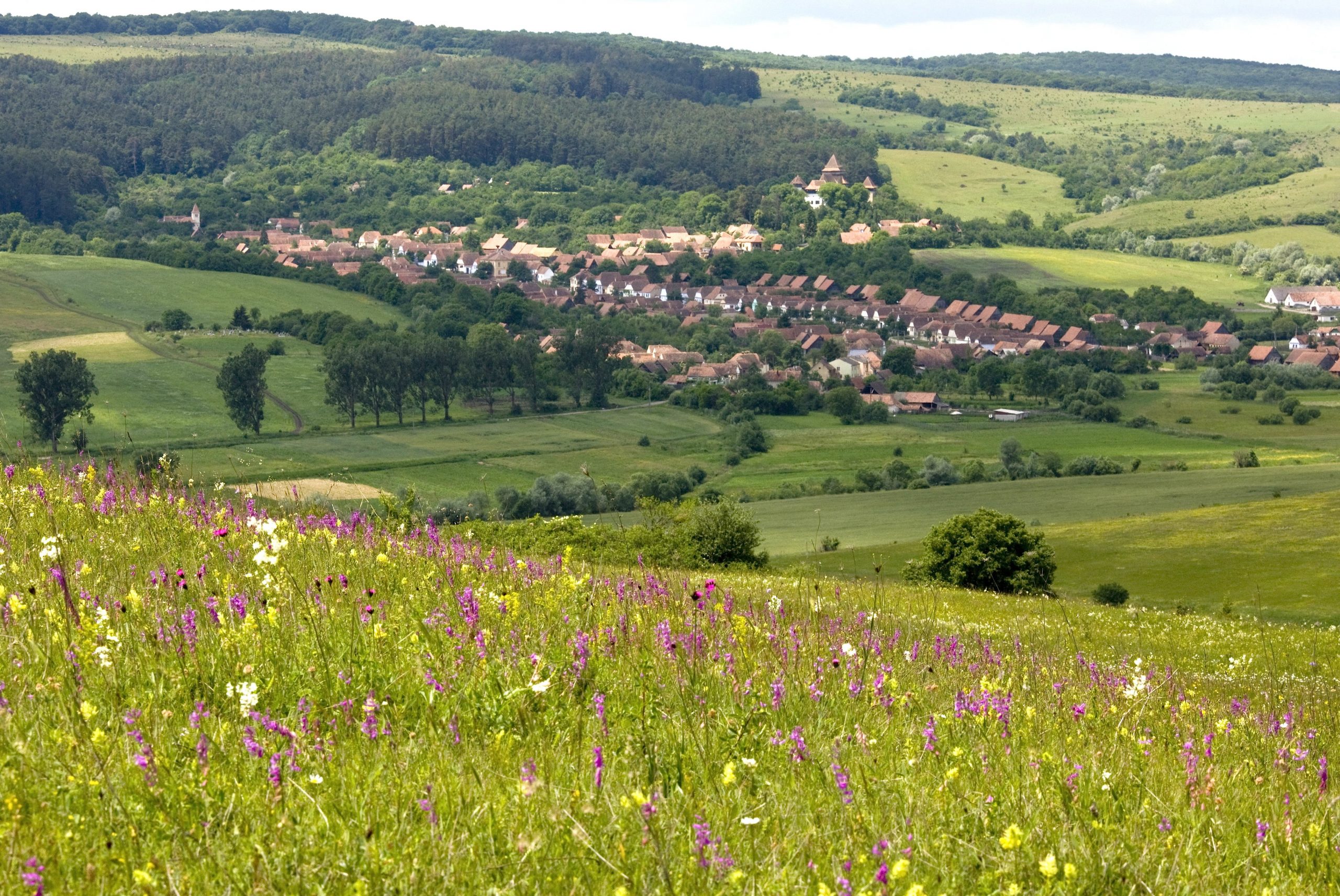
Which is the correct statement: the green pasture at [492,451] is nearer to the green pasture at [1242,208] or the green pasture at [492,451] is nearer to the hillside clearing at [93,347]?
the hillside clearing at [93,347]

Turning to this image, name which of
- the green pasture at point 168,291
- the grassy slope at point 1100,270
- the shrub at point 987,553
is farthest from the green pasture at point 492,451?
the grassy slope at point 1100,270

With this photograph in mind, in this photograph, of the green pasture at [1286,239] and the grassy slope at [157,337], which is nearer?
the grassy slope at [157,337]

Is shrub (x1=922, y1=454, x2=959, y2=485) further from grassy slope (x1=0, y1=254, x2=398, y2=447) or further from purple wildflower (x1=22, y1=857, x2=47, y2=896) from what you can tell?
purple wildflower (x1=22, y1=857, x2=47, y2=896)

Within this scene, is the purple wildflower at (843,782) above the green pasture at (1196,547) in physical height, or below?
above

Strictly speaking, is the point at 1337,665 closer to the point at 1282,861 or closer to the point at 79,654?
the point at 1282,861

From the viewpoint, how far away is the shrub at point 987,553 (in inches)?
1565

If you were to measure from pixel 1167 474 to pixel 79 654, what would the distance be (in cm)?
7073

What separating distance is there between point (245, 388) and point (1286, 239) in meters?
147

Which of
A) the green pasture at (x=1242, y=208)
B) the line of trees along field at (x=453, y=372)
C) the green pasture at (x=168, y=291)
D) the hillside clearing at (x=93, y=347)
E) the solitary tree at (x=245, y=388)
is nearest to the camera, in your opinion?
the solitary tree at (x=245, y=388)

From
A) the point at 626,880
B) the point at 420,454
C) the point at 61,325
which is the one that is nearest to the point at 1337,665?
the point at 626,880

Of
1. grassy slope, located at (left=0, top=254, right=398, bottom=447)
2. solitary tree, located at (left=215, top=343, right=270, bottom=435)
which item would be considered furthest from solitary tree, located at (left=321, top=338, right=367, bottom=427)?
solitary tree, located at (left=215, top=343, right=270, bottom=435)

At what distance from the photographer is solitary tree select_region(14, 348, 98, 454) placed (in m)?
78.2

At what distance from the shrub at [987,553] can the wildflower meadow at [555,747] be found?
3360cm

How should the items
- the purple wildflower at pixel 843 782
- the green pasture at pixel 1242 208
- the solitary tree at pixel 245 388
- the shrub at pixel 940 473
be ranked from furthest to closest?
the green pasture at pixel 1242 208
the solitary tree at pixel 245 388
the shrub at pixel 940 473
the purple wildflower at pixel 843 782
